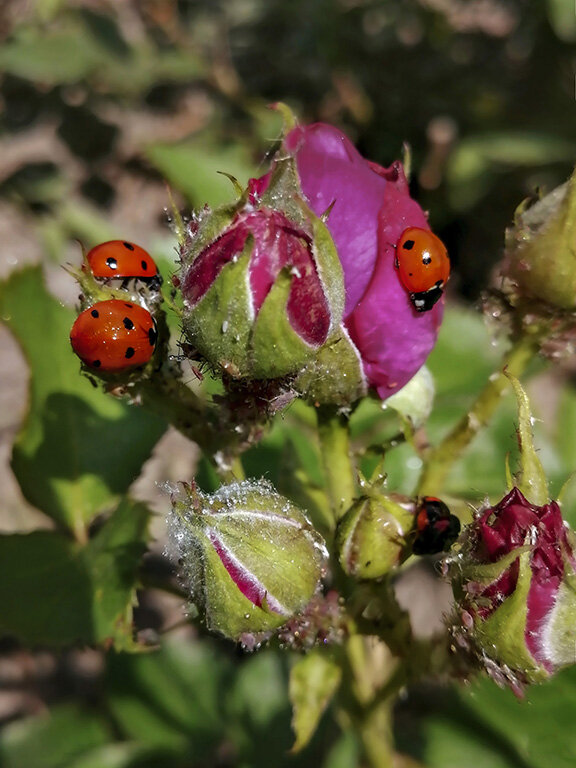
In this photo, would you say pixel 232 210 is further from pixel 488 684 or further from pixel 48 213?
pixel 48 213

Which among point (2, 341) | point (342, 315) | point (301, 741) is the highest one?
point (342, 315)

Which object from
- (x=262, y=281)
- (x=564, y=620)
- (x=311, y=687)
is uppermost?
(x=262, y=281)

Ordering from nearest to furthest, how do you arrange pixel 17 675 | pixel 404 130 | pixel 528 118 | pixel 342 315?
pixel 342 315, pixel 17 675, pixel 528 118, pixel 404 130

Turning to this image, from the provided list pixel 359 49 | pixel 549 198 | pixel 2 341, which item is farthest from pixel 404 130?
pixel 549 198

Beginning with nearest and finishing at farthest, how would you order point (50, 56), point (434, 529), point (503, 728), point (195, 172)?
point (434, 529) → point (503, 728) → point (195, 172) → point (50, 56)

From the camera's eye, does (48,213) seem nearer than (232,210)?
No

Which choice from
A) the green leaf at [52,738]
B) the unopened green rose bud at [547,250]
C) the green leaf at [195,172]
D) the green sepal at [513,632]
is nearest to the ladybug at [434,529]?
the green sepal at [513,632]

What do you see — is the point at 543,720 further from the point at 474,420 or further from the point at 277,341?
the point at 277,341

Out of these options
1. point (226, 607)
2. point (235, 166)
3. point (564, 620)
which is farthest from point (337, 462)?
point (235, 166)
